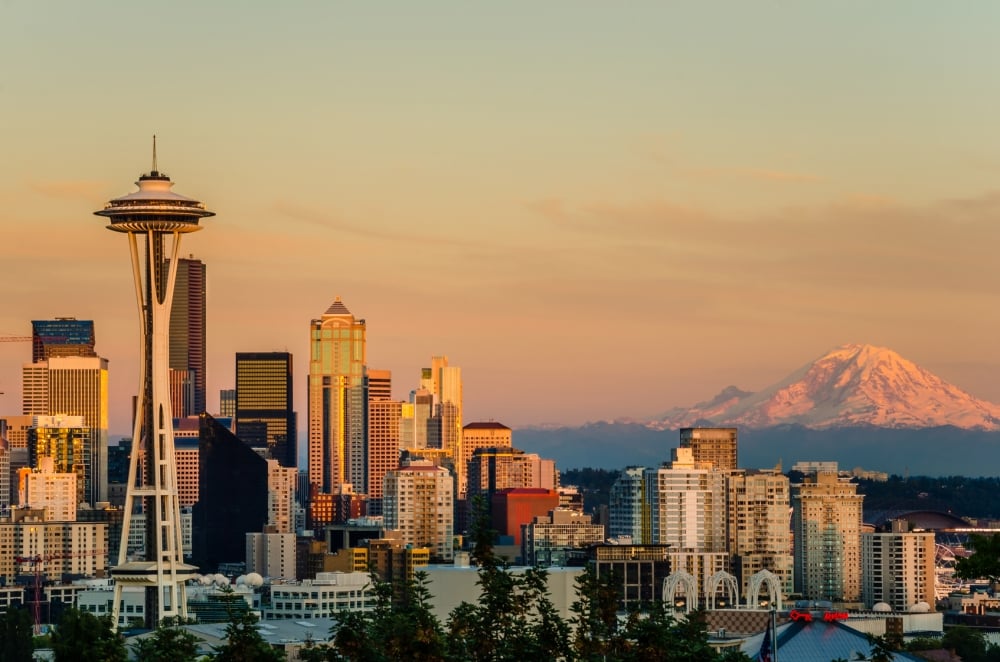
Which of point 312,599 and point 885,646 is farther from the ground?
point 885,646

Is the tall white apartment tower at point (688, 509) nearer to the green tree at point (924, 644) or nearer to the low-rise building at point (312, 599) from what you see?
the low-rise building at point (312, 599)

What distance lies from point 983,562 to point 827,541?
144 m

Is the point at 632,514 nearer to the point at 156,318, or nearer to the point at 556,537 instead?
the point at 556,537

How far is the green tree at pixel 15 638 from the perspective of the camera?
101950 millimetres

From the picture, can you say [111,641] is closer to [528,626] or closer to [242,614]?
[242,614]

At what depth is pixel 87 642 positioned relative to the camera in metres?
68.6

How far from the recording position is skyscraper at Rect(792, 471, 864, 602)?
594 ft

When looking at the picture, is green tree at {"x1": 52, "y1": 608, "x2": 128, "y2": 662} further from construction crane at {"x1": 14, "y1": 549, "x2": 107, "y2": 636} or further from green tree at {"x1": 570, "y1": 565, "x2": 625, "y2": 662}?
construction crane at {"x1": 14, "y1": 549, "x2": 107, "y2": 636}

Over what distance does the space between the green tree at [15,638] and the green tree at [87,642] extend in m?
5.37

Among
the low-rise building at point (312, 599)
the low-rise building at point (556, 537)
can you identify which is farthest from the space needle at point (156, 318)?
the low-rise building at point (556, 537)

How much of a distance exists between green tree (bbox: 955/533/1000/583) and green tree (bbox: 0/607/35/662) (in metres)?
61.3

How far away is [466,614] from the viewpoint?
136ft

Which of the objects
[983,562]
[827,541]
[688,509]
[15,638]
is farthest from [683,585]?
[983,562]

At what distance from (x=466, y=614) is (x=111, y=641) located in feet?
24.7
